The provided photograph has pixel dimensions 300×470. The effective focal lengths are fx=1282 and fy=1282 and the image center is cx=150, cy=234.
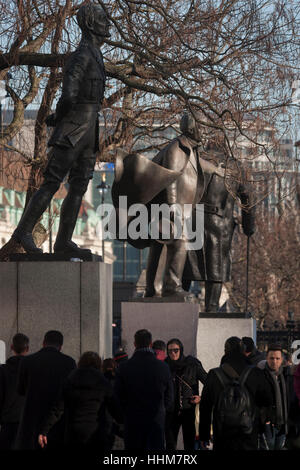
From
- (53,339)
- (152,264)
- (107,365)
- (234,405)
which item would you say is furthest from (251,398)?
(152,264)

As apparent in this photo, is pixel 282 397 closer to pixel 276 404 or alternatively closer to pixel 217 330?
pixel 276 404

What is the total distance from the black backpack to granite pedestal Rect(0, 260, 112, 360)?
123 inches

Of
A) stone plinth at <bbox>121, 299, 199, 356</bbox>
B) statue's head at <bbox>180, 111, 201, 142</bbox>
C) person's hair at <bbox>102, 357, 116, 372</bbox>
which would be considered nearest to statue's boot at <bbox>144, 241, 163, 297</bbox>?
stone plinth at <bbox>121, 299, 199, 356</bbox>

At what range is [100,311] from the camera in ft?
42.8

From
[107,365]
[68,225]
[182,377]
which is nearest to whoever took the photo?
[107,365]

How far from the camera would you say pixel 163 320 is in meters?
17.5

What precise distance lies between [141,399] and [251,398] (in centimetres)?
97

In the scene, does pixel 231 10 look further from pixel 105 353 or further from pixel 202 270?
pixel 105 353

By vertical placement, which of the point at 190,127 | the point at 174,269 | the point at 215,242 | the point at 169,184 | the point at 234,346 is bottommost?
the point at 234,346

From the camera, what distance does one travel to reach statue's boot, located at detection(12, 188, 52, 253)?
13.4 m

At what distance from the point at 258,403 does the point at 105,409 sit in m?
1.25

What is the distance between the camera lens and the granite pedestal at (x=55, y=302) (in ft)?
42.6

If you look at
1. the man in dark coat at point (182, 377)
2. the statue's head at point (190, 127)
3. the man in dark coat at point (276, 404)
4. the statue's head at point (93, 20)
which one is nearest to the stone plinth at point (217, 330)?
the statue's head at point (190, 127)
